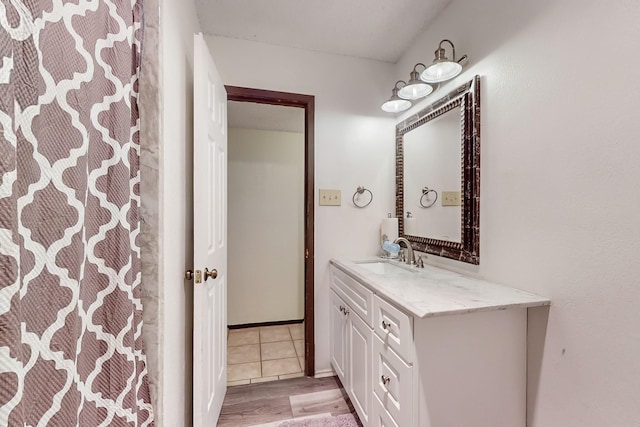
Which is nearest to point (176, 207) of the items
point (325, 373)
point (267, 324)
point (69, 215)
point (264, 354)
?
point (69, 215)

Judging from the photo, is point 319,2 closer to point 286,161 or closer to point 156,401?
point 286,161

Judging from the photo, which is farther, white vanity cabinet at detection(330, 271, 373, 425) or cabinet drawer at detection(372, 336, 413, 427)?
white vanity cabinet at detection(330, 271, 373, 425)

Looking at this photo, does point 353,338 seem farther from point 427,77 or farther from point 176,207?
point 427,77

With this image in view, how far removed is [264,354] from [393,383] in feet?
5.03

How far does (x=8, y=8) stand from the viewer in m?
0.40

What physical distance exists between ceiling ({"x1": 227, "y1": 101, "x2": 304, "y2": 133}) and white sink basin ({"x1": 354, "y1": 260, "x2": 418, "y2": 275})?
1530mm

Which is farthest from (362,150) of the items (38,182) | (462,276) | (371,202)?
(38,182)

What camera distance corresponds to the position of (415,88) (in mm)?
1661

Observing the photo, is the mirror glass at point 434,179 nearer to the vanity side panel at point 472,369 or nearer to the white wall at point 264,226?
the vanity side panel at point 472,369

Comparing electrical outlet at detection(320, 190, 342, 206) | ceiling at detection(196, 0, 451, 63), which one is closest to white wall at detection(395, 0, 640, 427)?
ceiling at detection(196, 0, 451, 63)

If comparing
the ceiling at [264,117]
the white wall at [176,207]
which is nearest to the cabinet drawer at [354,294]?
the white wall at [176,207]

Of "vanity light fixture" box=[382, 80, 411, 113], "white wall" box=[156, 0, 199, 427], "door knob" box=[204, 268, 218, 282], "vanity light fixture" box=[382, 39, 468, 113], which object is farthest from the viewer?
"vanity light fixture" box=[382, 80, 411, 113]

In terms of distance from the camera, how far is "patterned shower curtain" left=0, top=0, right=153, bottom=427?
39 cm

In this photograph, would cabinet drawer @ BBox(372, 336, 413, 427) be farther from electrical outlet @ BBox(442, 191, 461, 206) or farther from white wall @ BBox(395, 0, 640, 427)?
electrical outlet @ BBox(442, 191, 461, 206)
